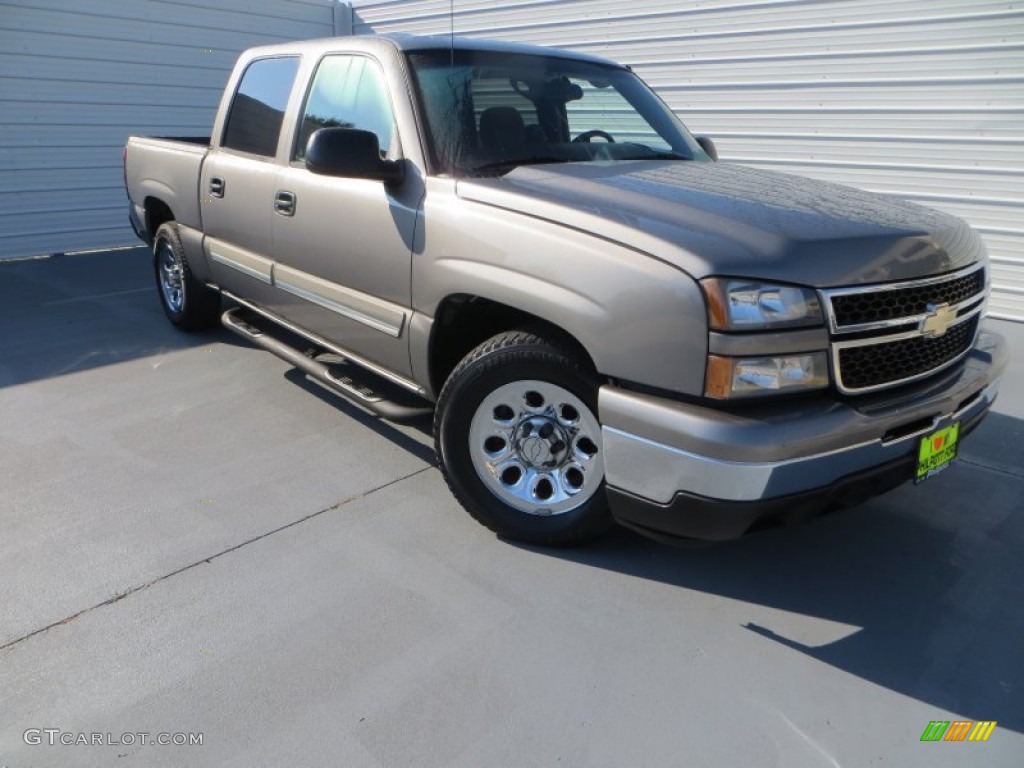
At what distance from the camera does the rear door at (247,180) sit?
412 cm

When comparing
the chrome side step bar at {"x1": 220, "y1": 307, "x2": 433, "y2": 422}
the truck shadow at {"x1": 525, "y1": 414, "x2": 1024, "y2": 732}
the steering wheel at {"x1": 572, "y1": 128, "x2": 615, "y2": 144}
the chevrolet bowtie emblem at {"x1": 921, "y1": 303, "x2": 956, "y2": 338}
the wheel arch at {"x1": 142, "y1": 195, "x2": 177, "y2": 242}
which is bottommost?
the truck shadow at {"x1": 525, "y1": 414, "x2": 1024, "y2": 732}

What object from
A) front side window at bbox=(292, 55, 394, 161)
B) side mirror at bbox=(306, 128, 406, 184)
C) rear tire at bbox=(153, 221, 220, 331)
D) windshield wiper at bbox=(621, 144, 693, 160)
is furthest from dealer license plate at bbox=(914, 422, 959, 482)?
rear tire at bbox=(153, 221, 220, 331)

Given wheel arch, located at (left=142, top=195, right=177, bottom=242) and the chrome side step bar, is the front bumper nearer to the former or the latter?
the chrome side step bar

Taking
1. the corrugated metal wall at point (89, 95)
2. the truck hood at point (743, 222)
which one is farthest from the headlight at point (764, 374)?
the corrugated metal wall at point (89, 95)

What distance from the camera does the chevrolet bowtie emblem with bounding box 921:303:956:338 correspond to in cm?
256

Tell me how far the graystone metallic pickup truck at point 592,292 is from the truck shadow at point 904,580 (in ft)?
1.54

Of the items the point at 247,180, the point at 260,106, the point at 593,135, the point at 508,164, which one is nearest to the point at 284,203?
the point at 247,180

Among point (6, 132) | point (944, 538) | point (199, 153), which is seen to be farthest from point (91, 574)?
point (6, 132)

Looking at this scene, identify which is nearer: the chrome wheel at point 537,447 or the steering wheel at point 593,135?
the chrome wheel at point 537,447

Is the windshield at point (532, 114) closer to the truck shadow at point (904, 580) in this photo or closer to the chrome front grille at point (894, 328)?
the chrome front grille at point (894, 328)

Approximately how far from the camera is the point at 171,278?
5711 mm

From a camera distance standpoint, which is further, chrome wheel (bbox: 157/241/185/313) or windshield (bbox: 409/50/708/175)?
chrome wheel (bbox: 157/241/185/313)

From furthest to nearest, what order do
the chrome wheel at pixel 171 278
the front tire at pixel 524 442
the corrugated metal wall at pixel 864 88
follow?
the corrugated metal wall at pixel 864 88 < the chrome wheel at pixel 171 278 < the front tire at pixel 524 442

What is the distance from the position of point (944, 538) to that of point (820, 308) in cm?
Answer: 147
